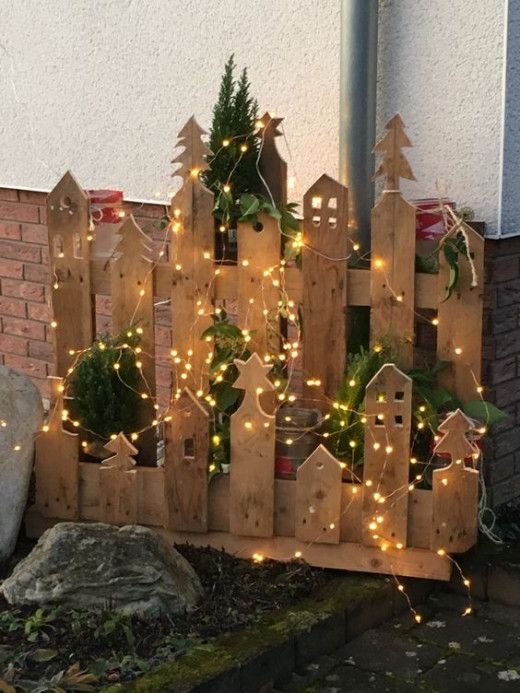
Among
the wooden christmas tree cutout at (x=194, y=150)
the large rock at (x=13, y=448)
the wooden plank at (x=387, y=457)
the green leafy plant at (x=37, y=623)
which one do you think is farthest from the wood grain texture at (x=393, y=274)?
the green leafy plant at (x=37, y=623)

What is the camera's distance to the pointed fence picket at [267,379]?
4.43 meters

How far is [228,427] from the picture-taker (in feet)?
15.8

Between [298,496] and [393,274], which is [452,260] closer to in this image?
[393,274]

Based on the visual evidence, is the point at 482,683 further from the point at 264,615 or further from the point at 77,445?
the point at 77,445

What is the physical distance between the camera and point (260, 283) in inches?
184

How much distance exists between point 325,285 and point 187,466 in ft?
2.96

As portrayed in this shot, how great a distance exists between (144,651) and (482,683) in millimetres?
1157

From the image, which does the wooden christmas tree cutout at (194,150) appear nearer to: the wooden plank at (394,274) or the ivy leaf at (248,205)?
the ivy leaf at (248,205)

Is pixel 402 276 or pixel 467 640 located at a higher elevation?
pixel 402 276

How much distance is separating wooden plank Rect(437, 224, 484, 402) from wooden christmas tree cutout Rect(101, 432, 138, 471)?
1.28 m

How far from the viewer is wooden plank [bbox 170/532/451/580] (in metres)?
4.48

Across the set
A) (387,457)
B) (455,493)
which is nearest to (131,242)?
(387,457)

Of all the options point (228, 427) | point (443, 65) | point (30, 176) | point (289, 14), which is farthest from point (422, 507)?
point (30, 176)

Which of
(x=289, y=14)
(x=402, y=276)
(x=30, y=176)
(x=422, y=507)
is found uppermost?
(x=289, y=14)
